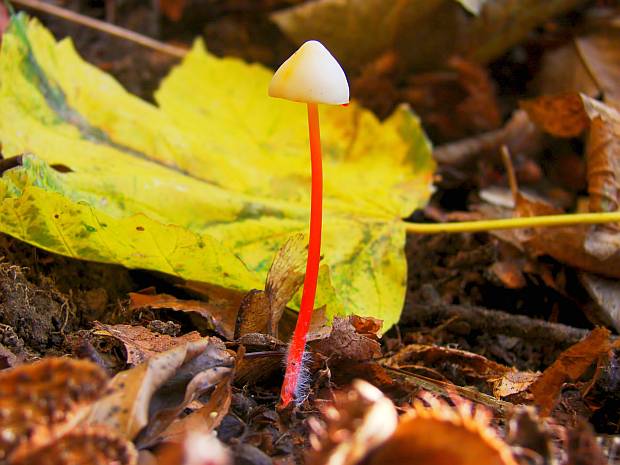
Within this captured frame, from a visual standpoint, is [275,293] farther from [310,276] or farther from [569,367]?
[569,367]

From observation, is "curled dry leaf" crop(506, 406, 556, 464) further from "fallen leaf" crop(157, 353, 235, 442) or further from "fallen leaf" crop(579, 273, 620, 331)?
"fallen leaf" crop(579, 273, 620, 331)

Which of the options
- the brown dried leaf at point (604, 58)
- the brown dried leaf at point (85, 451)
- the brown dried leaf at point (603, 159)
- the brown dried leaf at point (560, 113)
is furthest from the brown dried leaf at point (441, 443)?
the brown dried leaf at point (604, 58)

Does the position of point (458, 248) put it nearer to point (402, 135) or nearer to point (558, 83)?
point (402, 135)

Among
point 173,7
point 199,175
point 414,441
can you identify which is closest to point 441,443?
point 414,441

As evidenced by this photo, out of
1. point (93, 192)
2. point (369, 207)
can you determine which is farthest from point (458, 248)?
point (93, 192)

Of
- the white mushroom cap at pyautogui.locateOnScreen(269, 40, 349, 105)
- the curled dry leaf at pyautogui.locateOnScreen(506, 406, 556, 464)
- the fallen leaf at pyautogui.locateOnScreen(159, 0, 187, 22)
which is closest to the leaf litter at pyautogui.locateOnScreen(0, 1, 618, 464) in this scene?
the curled dry leaf at pyautogui.locateOnScreen(506, 406, 556, 464)

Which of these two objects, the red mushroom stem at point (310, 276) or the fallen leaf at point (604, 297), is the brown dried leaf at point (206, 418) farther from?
the fallen leaf at point (604, 297)
